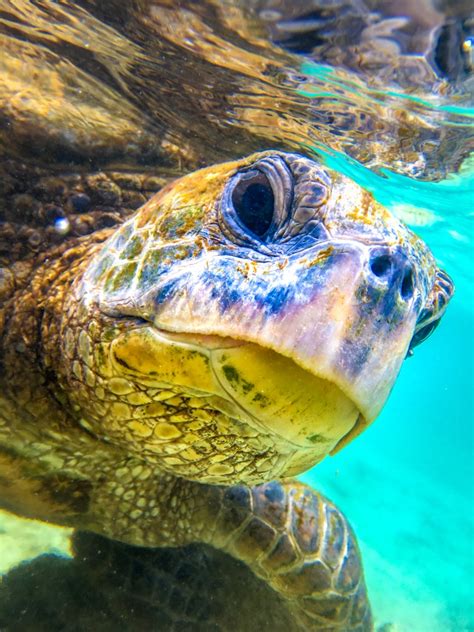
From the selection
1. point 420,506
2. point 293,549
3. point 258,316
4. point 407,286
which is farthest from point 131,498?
point 420,506

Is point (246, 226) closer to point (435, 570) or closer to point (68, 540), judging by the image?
point (68, 540)

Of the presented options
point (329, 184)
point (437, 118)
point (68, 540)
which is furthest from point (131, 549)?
point (437, 118)

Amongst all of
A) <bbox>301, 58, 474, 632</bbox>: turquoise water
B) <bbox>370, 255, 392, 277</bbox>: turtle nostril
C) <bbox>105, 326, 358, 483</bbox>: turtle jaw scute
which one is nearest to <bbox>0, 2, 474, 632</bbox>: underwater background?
<bbox>301, 58, 474, 632</bbox>: turquoise water

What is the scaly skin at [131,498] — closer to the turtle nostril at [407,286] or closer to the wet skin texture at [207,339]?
the wet skin texture at [207,339]

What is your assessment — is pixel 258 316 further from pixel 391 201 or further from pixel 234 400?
pixel 391 201

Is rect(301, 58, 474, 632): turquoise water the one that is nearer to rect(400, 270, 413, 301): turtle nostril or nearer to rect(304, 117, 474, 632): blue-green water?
rect(304, 117, 474, 632): blue-green water

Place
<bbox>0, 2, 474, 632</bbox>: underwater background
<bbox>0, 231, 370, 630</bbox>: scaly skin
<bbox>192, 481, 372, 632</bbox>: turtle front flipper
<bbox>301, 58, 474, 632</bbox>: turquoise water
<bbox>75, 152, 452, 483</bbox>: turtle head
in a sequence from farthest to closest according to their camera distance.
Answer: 1. <bbox>301, 58, 474, 632</bbox>: turquoise water
2. <bbox>0, 2, 474, 632</bbox>: underwater background
3. <bbox>192, 481, 372, 632</bbox>: turtle front flipper
4. <bbox>0, 231, 370, 630</bbox>: scaly skin
5. <bbox>75, 152, 452, 483</bbox>: turtle head

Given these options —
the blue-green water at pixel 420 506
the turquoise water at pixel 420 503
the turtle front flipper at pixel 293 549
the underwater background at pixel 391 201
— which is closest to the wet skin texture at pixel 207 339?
the turtle front flipper at pixel 293 549
